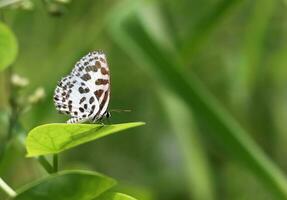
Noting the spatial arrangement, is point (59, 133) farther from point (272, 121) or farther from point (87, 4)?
point (272, 121)

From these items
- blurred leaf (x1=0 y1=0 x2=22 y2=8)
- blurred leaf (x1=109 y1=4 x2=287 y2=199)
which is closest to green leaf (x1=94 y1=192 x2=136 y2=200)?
blurred leaf (x1=0 y1=0 x2=22 y2=8)

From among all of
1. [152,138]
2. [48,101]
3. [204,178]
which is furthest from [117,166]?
[48,101]

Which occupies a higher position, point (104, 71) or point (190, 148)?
point (190, 148)

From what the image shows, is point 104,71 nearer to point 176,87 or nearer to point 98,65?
point 98,65

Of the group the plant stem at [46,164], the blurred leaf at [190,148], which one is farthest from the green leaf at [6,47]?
the blurred leaf at [190,148]

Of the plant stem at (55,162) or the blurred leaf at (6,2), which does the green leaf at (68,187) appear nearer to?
the plant stem at (55,162)

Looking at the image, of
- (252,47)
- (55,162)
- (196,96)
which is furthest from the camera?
(252,47)

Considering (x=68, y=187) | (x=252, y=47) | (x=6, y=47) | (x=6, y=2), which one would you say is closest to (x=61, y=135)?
(x=68, y=187)

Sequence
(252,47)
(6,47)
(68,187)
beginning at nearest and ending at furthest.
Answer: (68,187) < (6,47) < (252,47)
